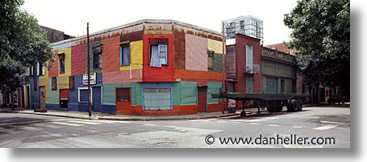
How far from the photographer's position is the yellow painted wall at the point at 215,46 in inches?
938

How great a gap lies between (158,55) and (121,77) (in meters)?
3.79

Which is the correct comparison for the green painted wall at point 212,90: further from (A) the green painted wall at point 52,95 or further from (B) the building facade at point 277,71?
(A) the green painted wall at point 52,95

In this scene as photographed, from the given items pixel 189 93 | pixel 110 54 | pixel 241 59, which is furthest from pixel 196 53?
pixel 110 54

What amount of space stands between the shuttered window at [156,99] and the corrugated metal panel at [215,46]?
6170 mm

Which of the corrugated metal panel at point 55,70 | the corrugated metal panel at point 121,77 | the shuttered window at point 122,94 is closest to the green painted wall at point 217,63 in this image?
the corrugated metal panel at point 121,77

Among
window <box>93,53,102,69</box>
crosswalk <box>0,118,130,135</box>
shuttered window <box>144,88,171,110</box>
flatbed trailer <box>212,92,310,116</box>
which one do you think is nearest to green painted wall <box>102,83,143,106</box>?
shuttered window <box>144,88,171,110</box>

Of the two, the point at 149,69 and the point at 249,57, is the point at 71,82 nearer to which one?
the point at 149,69

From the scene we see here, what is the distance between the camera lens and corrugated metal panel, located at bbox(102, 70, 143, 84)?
20719 millimetres

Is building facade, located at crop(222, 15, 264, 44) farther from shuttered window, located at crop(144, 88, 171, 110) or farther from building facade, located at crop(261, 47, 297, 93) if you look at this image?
shuttered window, located at crop(144, 88, 171, 110)

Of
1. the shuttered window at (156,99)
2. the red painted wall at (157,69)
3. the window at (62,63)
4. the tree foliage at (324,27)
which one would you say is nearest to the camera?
the tree foliage at (324,27)

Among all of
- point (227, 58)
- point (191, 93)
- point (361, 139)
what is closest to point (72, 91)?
point (191, 93)

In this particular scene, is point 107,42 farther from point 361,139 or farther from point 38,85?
point 361,139

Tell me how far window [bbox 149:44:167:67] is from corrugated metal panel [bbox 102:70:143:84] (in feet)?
4.48

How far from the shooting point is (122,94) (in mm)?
21938
